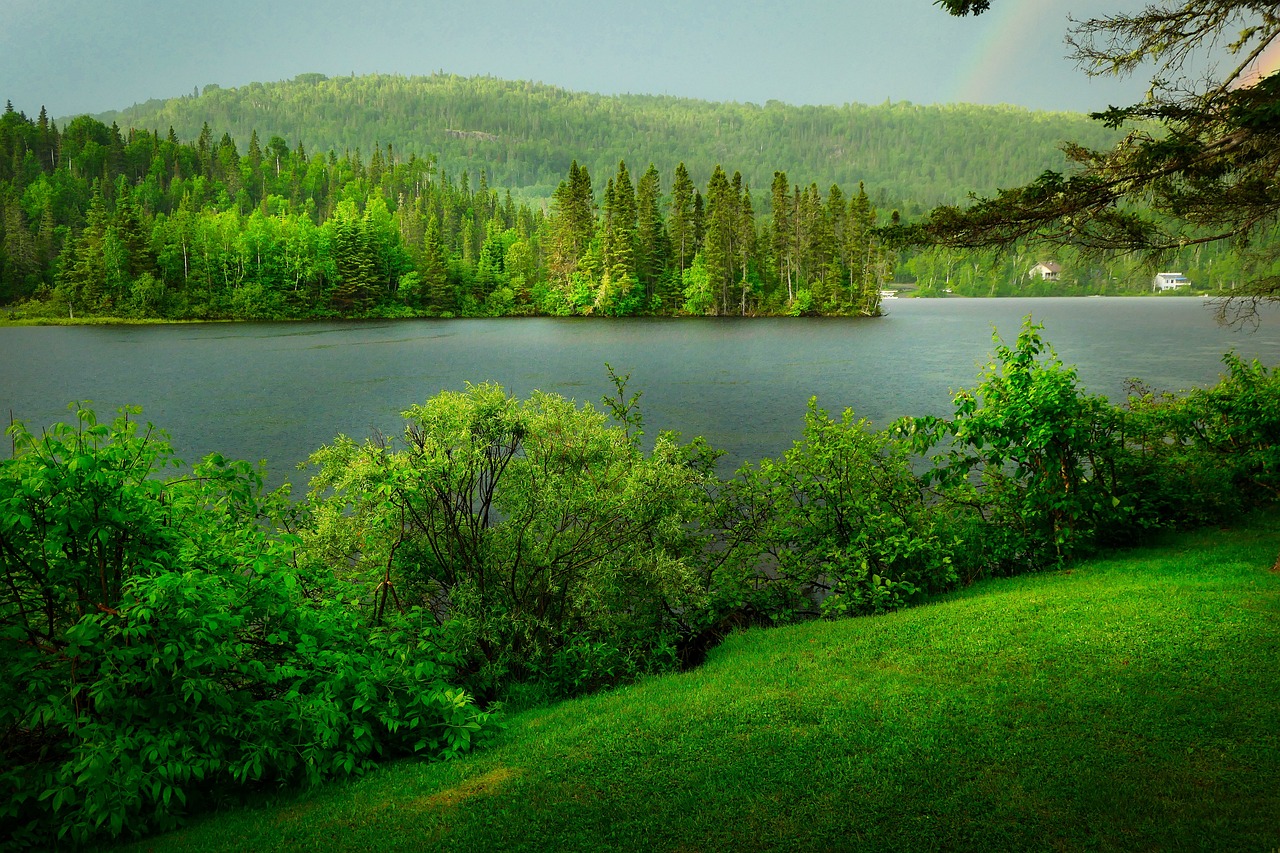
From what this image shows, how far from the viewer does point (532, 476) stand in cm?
1043

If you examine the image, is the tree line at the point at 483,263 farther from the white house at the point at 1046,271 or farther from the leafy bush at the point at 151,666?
the white house at the point at 1046,271

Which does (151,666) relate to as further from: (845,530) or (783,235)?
(783,235)

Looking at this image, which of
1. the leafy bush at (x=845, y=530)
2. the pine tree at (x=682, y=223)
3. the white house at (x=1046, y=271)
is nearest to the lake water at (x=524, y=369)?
the leafy bush at (x=845, y=530)

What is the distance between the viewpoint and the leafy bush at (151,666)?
525 cm

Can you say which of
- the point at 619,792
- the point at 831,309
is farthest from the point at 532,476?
the point at 831,309

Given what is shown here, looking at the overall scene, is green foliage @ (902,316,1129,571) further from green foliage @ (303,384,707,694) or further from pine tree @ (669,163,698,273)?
pine tree @ (669,163,698,273)

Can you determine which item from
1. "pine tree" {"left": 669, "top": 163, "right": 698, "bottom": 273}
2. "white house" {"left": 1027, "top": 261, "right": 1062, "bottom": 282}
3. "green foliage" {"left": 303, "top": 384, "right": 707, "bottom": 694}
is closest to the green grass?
"green foliage" {"left": 303, "top": 384, "right": 707, "bottom": 694}

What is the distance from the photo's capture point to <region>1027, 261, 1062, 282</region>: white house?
188375mm

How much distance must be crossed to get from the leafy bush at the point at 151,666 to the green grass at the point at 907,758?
47 centimetres

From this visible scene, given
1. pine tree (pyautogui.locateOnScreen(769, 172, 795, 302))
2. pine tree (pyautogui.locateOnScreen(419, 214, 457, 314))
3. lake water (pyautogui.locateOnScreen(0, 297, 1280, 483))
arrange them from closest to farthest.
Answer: lake water (pyautogui.locateOnScreen(0, 297, 1280, 483))
pine tree (pyautogui.locateOnScreen(769, 172, 795, 302))
pine tree (pyautogui.locateOnScreen(419, 214, 457, 314))

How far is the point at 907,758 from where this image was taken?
5.68m

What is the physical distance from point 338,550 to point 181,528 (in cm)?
351

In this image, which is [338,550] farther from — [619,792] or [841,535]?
[841,535]

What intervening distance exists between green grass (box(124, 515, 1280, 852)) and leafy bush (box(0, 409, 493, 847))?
1.54 ft
